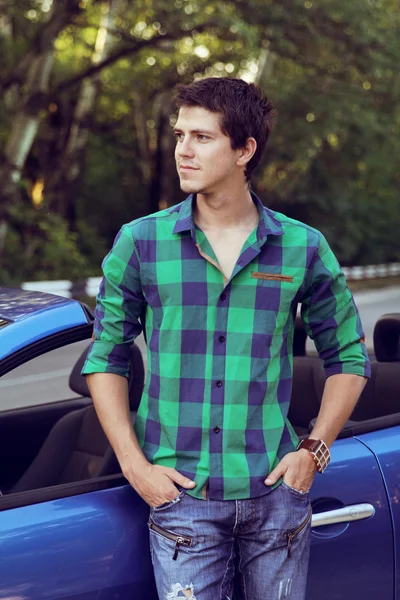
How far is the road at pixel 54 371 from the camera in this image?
428cm

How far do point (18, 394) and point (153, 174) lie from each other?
84.2 feet

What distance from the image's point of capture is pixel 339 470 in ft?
9.03

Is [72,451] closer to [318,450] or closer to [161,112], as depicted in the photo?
[318,450]

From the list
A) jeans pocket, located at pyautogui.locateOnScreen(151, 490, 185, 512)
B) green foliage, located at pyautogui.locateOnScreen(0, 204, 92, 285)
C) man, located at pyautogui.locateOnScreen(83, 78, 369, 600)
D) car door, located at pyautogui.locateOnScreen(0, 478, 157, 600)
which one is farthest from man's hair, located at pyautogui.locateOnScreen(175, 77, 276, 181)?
green foliage, located at pyautogui.locateOnScreen(0, 204, 92, 285)

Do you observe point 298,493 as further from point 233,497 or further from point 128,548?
point 128,548

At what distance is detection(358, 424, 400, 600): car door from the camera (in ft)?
9.21

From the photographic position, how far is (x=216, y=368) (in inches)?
88.6

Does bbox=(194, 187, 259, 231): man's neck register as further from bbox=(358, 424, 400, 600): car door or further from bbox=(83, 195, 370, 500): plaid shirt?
bbox=(358, 424, 400, 600): car door

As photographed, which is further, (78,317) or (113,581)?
(78,317)

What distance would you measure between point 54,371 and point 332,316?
641 cm

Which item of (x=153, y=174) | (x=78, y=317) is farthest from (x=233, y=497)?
(x=153, y=174)

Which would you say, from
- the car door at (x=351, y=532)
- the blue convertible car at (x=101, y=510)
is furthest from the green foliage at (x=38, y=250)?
the car door at (x=351, y=532)

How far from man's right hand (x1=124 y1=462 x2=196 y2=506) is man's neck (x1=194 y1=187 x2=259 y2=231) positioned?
1.87ft

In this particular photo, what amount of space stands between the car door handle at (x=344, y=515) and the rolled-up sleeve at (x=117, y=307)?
2.26 ft
